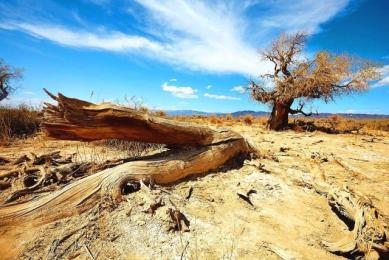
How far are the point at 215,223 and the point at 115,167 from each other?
1681 millimetres

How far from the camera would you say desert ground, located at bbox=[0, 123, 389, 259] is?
3340 millimetres

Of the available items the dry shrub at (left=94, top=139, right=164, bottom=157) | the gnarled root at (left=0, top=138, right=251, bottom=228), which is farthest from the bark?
the dry shrub at (left=94, top=139, right=164, bottom=157)

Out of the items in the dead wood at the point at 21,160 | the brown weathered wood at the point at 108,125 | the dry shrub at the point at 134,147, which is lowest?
the dead wood at the point at 21,160

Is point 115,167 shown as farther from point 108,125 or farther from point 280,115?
point 280,115

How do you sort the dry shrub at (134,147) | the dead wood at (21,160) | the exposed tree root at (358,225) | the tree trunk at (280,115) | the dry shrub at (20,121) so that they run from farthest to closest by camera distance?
the tree trunk at (280,115)
the dry shrub at (20,121)
the dry shrub at (134,147)
the dead wood at (21,160)
the exposed tree root at (358,225)

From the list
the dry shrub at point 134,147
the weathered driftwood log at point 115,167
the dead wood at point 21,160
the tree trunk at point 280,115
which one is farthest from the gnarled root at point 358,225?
the tree trunk at point 280,115

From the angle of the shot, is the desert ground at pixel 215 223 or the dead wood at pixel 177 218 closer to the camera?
the desert ground at pixel 215 223

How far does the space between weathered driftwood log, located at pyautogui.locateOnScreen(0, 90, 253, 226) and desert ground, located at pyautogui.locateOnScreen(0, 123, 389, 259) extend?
0.16 metres

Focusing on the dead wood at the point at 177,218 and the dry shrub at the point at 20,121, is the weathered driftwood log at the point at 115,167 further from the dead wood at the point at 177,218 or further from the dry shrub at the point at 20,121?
the dry shrub at the point at 20,121

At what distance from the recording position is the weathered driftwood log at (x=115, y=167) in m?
3.81

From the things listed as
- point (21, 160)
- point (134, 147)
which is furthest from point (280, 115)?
point (21, 160)

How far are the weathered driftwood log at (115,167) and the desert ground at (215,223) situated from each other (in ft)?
0.52

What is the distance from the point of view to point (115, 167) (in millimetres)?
4445

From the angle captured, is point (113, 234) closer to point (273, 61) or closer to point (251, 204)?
point (251, 204)
